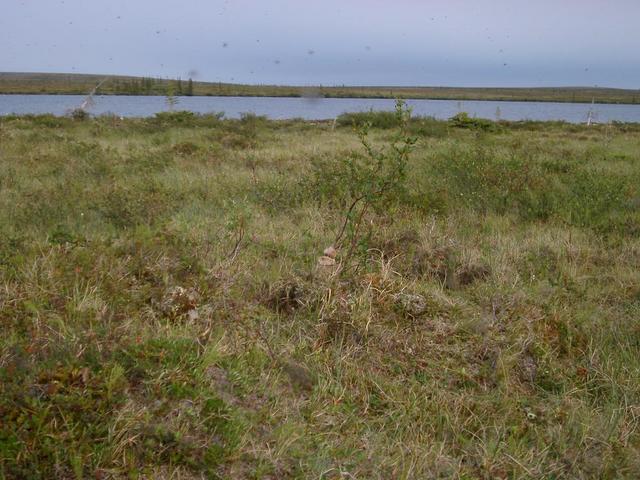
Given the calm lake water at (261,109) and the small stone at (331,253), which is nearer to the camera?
the small stone at (331,253)

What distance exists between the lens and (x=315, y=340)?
3465mm

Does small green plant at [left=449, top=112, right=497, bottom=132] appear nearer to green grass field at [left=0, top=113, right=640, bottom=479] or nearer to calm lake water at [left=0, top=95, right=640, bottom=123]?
calm lake water at [left=0, top=95, right=640, bottom=123]

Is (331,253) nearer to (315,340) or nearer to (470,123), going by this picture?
(315,340)

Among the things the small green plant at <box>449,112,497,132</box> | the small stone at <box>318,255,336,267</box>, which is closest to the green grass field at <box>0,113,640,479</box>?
the small stone at <box>318,255,336,267</box>

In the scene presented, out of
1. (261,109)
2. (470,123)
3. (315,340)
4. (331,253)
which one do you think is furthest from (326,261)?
(261,109)

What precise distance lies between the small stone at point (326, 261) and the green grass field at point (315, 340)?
47mm

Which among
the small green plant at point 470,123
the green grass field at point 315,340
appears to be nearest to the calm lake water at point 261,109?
the small green plant at point 470,123

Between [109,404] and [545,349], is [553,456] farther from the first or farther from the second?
[109,404]

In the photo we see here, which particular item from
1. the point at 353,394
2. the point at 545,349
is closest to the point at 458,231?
the point at 545,349

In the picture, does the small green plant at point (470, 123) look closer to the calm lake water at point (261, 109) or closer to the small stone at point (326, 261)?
the calm lake water at point (261, 109)

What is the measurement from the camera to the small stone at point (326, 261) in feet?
13.7

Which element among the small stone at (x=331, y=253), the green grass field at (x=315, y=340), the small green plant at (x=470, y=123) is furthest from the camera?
the small green plant at (x=470, y=123)

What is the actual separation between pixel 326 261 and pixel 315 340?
88cm

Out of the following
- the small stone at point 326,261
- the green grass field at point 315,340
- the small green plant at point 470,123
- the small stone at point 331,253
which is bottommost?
the green grass field at point 315,340
